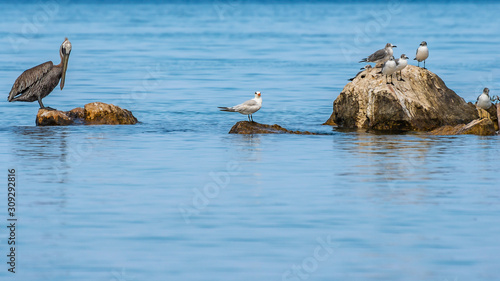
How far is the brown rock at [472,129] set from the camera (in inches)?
745

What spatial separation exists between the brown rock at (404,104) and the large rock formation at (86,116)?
484cm

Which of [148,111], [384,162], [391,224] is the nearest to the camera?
[391,224]

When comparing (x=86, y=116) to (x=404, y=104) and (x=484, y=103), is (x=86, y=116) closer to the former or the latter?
(x=404, y=104)

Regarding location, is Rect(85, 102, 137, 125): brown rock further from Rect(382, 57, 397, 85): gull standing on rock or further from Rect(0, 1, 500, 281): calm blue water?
Rect(382, 57, 397, 85): gull standing on rock

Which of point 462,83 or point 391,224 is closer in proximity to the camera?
point 391,224

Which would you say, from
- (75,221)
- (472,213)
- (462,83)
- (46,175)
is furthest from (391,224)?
(462,83)

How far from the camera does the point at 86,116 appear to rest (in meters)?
21.1

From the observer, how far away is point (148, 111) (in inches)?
986

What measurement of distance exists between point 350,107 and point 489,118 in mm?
2862

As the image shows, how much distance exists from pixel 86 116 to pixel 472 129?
26.6ft

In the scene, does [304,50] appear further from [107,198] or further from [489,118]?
[107,198]

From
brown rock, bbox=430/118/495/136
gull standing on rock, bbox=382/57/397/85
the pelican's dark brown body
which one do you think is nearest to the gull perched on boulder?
gull standing on rock, bbox=382/57/397/85

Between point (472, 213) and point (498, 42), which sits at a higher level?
point (498, 42)

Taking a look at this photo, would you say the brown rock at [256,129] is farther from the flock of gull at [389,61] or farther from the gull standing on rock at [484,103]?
the gull standing on rock at [484,103]
